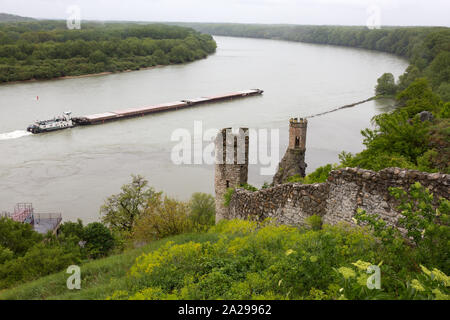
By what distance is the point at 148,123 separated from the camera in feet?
144

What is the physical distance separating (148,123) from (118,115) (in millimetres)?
3692

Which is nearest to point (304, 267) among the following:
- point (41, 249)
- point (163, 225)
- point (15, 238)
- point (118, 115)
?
point (41, 249)

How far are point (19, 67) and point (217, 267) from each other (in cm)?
6667

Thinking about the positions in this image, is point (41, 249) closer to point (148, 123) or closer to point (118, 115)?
point (148, 123)

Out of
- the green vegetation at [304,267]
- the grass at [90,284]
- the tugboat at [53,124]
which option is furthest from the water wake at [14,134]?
the green vegetation at [304,267]

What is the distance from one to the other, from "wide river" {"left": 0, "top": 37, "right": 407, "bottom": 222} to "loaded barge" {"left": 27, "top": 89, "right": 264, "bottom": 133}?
1116 millimetres

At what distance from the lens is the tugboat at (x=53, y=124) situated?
39031 millimetres

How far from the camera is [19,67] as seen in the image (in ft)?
207

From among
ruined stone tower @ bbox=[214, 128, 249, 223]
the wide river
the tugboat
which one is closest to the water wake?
the wide river

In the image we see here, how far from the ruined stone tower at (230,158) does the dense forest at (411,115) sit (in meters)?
3.03

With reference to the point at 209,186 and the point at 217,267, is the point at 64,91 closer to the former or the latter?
the point at 209,186

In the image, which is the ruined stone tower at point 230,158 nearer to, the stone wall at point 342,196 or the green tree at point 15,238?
the stone wall at point 342,196

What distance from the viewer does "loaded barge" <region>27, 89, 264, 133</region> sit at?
40.1 m

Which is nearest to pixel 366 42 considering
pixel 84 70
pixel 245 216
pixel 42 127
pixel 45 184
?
pixel 84 70
